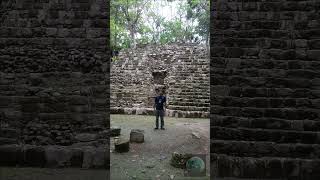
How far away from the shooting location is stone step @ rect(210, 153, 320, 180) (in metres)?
6.22

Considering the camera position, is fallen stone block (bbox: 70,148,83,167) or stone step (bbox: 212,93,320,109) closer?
stone step (bbox: 212,93,320,109)

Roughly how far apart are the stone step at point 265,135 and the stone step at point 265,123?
6cm

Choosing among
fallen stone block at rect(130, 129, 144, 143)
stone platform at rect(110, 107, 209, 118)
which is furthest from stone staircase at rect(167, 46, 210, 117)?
fallen stone block at rect(130, 129, 144, 143)

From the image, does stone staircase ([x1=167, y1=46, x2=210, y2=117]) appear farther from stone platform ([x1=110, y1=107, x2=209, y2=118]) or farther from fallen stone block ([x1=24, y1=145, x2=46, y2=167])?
fallen stone block ([x1=24, y1=145, x2=46, y2=167])

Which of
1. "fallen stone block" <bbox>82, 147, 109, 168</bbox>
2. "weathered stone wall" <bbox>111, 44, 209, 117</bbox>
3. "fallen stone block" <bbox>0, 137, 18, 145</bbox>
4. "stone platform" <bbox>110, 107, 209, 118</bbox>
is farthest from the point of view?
"weathered stone wall" <bbox>111, 44, 209, 117</bbox>

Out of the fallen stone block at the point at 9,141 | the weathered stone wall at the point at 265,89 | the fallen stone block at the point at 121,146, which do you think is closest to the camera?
the weathered stone wall at the point at 265,89

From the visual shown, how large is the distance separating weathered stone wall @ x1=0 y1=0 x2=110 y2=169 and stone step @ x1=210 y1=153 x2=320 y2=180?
2.10m

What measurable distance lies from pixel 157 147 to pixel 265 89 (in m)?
3.93

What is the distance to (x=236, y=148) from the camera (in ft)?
21.0

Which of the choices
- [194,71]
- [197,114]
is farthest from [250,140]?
[194,71]

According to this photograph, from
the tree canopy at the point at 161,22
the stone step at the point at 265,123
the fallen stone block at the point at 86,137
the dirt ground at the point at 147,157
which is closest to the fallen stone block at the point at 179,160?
the dirt ground at the point at 147,157

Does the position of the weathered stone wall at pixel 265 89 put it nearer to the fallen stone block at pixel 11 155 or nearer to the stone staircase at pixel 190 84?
the fallen stone block at pixel 11 155

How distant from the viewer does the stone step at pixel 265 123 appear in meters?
6.30

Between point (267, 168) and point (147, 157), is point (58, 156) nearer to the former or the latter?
point (147, 157)
